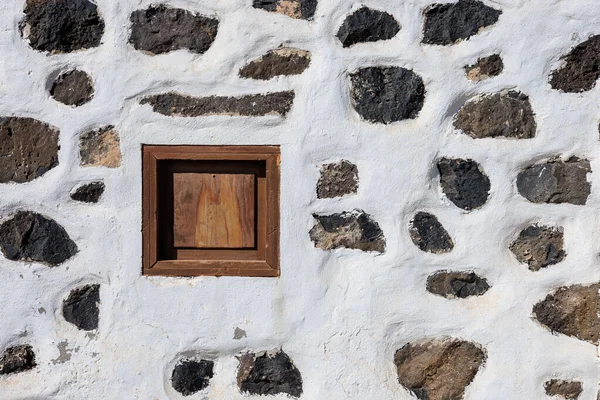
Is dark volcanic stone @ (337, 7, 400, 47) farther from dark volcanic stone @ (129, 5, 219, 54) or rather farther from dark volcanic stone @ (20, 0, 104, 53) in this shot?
dark volcanic stone @ (20, 0, 104, 53)

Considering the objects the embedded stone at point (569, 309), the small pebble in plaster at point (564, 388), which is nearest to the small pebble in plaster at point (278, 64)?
the embedded stone at point (569, 309)

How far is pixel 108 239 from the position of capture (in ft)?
6.75

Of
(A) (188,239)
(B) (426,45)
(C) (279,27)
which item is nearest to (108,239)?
(A) (188,239)

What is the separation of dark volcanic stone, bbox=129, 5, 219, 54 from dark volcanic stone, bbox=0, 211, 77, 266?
0.60m

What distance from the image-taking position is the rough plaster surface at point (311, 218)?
2002 millimetres

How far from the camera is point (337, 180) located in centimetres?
203

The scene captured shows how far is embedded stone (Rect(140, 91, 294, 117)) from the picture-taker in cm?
203

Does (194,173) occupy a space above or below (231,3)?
below

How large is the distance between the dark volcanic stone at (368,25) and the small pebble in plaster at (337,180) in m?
0.35

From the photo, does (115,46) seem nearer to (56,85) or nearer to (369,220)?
(56,85)

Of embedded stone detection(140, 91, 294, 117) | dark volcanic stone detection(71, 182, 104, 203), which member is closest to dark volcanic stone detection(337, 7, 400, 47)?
embedded stone detection(140, 91, 294, 117)

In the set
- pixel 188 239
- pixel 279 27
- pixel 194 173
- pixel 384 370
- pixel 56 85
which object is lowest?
pixel 384 370

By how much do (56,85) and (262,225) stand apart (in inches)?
27.2

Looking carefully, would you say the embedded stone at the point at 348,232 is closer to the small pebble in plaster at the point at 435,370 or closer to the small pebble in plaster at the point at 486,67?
the small pebble in plaster at the point at 435,370
